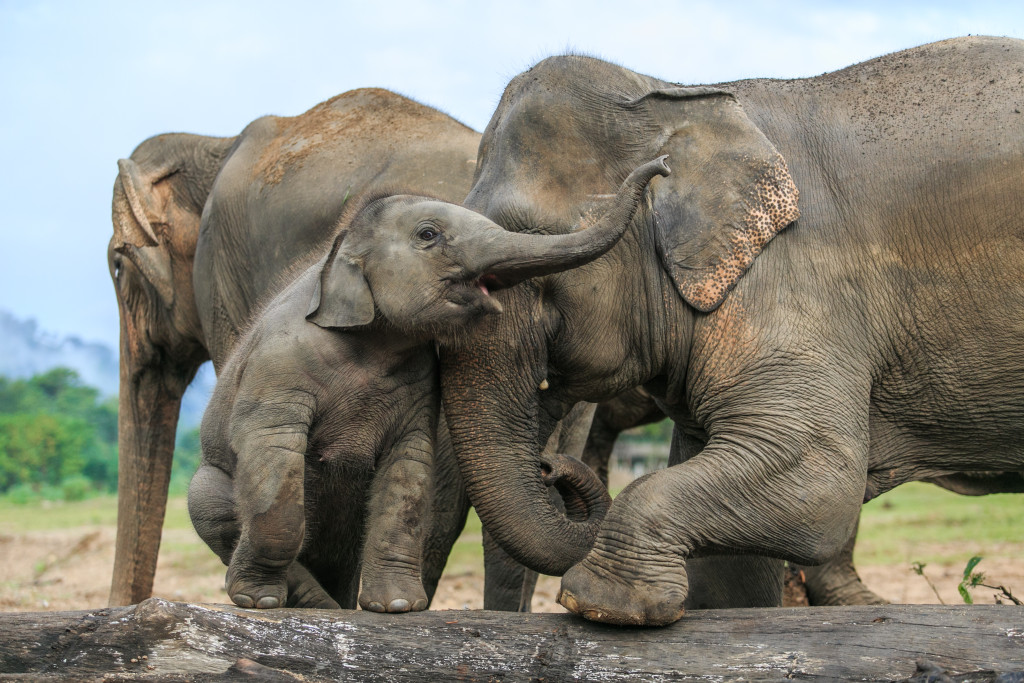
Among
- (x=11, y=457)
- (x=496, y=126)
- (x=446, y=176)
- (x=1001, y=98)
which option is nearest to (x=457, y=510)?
(x=446, y=176)

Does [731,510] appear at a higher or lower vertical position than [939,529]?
lower

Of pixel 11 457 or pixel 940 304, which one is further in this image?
pixel 11 457

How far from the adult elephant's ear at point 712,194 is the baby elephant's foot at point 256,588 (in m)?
1.27

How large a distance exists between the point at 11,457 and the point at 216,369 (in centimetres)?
1589

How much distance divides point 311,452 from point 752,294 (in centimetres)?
121

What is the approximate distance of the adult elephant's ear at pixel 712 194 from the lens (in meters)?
3.15

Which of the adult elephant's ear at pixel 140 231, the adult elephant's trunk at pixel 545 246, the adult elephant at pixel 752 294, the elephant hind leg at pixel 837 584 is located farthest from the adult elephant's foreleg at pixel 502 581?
the adult elephant's ear at pixel 140 231

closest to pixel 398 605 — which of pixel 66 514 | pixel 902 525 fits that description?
pixel 902 525

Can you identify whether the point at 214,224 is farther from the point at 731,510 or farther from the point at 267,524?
the point at 731,510

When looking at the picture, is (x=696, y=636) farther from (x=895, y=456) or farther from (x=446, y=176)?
(x=446, y=176)

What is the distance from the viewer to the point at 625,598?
2824 mm

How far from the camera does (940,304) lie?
3262 millimetres

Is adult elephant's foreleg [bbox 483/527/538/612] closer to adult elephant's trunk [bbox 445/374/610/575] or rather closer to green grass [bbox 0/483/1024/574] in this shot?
adult elephant's trunk [bbox 445/374/610/575]

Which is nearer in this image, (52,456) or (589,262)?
(589,262)
